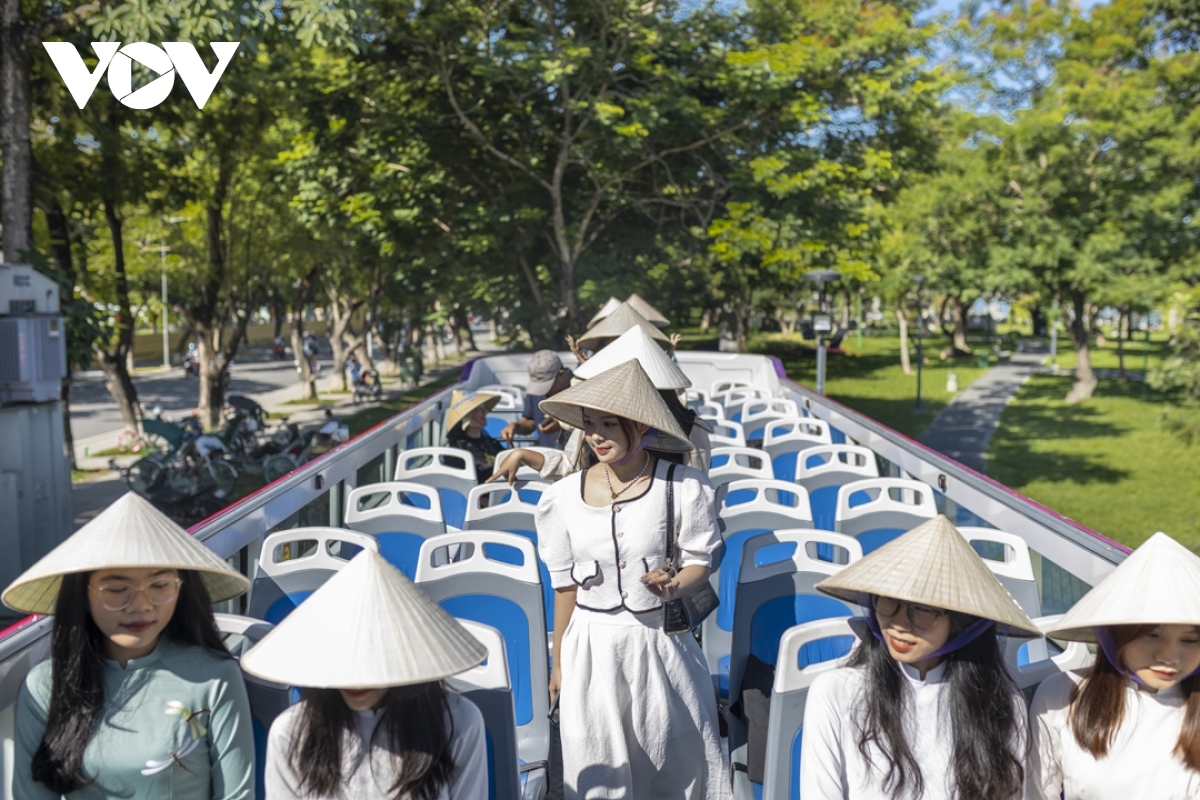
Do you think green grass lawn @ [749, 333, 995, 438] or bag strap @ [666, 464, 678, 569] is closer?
bag strap @ [666, 464, 678, 569]

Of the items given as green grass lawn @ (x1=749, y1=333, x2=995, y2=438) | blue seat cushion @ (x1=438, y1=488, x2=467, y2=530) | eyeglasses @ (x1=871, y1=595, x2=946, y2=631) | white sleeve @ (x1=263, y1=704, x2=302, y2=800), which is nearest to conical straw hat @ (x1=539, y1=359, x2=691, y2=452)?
eyeglasses @ (x1=871, y1=595, x2=946, y2=631)

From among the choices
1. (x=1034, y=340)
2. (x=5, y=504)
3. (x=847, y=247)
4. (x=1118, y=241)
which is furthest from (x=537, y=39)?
(x=1034, y=340)

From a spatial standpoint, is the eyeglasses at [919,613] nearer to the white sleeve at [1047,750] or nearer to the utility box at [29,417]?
the white sleeve at [1047,750]

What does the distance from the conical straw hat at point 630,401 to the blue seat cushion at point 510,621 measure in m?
0.83

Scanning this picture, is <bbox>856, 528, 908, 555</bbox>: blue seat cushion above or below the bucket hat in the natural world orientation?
below

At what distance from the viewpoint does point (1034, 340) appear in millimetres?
72625

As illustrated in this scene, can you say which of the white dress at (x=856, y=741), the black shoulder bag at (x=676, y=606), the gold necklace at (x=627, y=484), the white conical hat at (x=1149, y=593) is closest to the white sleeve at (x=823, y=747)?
the white dress at (x=856, y=741)

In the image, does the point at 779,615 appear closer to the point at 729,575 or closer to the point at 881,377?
the point at 729,575

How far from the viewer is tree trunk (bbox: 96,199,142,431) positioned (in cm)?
1720

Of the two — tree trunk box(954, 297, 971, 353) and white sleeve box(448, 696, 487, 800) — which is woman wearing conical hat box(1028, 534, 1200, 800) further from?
tree trunk box(954, 297, 971, 353)

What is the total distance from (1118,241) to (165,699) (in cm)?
2753

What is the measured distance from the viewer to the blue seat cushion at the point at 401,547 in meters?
5.17

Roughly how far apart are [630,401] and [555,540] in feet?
1.60

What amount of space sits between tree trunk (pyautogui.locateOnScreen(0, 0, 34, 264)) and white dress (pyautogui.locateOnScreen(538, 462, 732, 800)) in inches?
377
